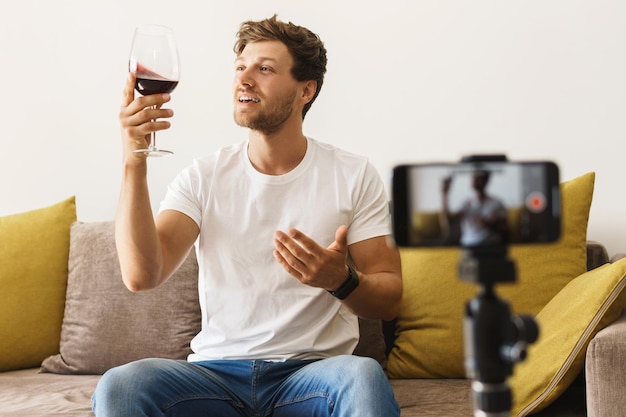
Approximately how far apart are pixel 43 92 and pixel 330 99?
1043mm

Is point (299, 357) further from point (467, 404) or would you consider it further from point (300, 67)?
point (300, 67)

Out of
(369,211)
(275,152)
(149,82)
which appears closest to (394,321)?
(369,211)

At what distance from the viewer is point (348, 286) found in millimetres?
1714

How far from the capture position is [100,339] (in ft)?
7.86

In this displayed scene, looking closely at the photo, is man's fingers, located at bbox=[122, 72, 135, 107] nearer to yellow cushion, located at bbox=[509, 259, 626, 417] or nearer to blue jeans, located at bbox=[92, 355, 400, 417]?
blue jeans, located at bbox=[92, 355, 400, 417]

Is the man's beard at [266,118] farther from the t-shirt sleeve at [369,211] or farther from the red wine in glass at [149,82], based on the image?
the red wine in glass at [149,82]

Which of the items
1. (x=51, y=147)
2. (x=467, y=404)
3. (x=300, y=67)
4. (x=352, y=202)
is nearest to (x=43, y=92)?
(x=51, y=147)

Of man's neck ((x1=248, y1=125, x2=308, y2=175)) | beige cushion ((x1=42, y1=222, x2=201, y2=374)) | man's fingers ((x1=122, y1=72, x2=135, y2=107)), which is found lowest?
beige cushion ((x1=42, y1=222, x2=201, y2=374))

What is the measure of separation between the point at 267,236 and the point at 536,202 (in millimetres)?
1202

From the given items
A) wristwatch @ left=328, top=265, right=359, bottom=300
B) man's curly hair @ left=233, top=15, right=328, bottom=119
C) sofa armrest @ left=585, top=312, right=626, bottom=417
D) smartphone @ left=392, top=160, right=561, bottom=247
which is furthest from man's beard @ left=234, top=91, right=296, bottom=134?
smartphone @ left=392, top=160, right=561, bottom=247

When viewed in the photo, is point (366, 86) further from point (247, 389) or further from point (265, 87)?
point (247, 389)

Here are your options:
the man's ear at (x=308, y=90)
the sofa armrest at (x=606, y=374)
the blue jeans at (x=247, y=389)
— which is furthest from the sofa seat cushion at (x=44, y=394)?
the sofa armrest at (x=606, y=374)

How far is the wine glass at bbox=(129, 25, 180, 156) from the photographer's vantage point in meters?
1.67

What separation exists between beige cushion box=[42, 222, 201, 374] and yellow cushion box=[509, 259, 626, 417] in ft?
3.22
